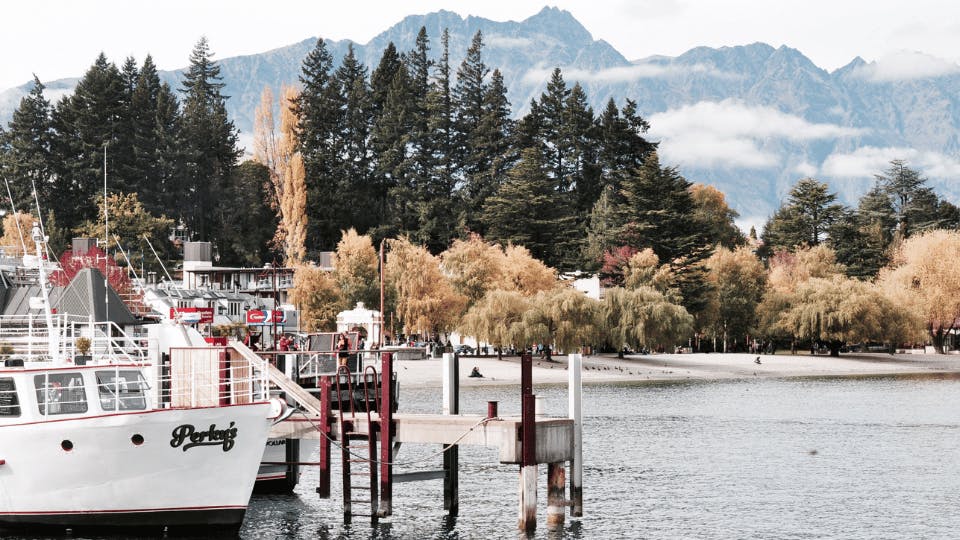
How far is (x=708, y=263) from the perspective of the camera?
133 metres

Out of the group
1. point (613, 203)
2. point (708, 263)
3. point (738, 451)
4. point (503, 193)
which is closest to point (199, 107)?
point (503, 193)

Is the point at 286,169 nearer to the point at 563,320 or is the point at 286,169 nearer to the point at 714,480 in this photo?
the point at 563,320

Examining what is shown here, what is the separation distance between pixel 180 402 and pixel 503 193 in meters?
106

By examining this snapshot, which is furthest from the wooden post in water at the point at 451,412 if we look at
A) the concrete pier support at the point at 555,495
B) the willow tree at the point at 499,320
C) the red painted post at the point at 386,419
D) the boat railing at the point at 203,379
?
the willow tree at the point at 499,320

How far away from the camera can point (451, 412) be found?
34.8 m

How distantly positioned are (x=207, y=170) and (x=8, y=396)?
120368mm

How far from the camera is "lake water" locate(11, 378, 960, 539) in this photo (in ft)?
119

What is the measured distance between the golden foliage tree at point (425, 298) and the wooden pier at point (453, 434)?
75569mm

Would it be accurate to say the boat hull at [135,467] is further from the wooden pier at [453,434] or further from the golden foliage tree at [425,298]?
the golden foliage tree at [425,298]

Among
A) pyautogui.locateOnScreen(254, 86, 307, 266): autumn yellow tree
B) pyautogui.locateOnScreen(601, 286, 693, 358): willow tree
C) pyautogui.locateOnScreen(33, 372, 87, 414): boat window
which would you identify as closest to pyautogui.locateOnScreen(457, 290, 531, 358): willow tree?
pyautogui.locateOnScreen(601, 286, 693, 358): willow tree

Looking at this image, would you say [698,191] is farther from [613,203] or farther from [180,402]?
[180,402]

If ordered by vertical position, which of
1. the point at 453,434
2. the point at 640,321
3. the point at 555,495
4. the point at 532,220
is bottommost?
the point at 555,495

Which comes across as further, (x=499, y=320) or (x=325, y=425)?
(x=499, y=320)

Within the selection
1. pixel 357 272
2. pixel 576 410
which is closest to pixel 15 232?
pixel 357 272
